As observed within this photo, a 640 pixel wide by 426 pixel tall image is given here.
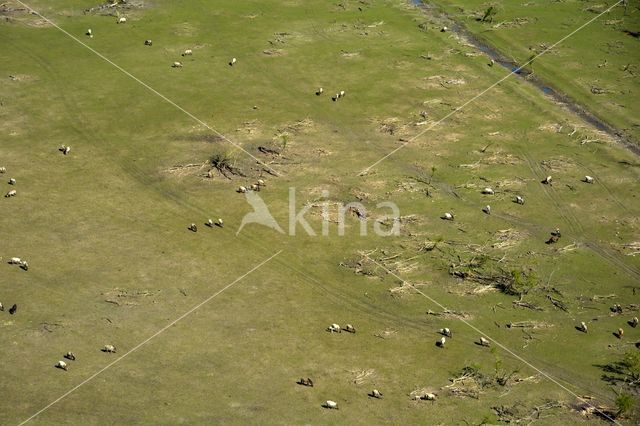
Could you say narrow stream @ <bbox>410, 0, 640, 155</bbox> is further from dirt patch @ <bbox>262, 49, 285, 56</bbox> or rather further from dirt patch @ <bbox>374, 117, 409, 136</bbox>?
dirt patch @ <bbox>262, 49, 285, 56</bbox>

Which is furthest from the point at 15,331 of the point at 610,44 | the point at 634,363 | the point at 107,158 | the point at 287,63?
the point at 610,44

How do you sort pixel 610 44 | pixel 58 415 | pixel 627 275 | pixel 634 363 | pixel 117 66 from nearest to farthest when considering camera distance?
1. pixel 58 415
2. pixel 634 363
3. pixel 627 275
4. pixel 117 66
5. pixel 610 44

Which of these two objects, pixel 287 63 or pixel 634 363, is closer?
pixel 634 363

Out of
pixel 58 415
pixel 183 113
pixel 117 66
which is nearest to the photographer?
pixel 58 415

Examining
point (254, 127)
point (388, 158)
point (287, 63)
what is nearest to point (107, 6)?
point (287, 63)

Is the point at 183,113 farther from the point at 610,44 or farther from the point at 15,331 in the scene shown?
the point at 610,44

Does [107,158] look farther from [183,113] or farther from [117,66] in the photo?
[117,66]
